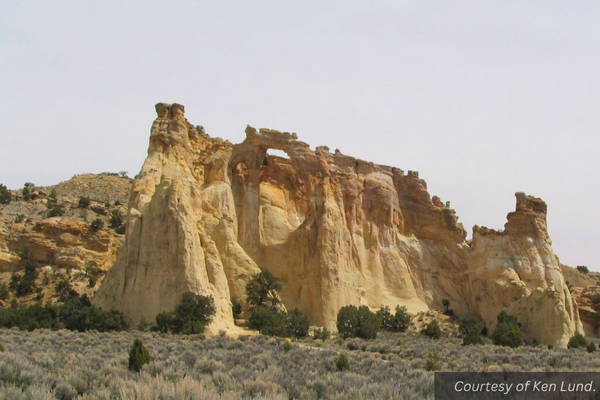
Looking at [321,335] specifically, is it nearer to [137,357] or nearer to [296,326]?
[296,326]

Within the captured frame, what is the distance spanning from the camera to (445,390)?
39.7 feet

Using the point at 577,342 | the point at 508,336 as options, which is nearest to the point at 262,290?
the point at 508,336

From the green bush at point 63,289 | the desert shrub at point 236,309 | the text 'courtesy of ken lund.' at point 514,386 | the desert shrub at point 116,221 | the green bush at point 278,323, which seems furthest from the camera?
the desert shrub at point 116,221

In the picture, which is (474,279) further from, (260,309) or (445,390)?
(445,390)

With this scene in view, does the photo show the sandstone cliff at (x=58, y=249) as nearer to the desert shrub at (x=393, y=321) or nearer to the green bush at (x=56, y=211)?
the green bush at (x=56, y=211)

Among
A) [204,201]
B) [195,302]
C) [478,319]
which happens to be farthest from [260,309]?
[478,319]

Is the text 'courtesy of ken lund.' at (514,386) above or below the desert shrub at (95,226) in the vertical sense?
below

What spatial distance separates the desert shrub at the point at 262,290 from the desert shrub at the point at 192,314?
5412mm

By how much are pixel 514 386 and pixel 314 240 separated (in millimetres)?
30485

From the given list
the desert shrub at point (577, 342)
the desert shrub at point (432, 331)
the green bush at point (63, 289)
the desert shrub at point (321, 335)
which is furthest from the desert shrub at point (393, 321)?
the green bush at point (63, 289)

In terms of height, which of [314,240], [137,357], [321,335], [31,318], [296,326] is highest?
[314,240]

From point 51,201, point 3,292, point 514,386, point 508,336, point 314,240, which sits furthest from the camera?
point 51,201

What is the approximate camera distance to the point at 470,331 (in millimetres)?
34969

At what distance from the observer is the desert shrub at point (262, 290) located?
126ft
